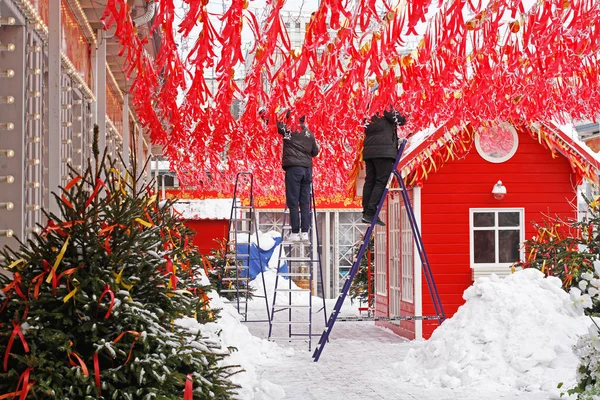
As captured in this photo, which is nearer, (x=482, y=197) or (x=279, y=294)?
(x=482, y=197)

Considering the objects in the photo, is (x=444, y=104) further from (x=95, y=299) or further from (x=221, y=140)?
(x=95, y=299)

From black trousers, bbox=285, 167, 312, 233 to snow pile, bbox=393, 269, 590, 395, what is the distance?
10.2 ft

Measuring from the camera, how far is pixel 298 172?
1194cm

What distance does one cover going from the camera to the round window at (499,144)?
13516 millimetres

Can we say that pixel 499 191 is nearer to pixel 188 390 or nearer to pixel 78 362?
pixel 188 390

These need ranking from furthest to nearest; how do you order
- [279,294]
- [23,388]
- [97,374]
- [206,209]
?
[206,209] → [279,294] → [97,374] → [23,388]

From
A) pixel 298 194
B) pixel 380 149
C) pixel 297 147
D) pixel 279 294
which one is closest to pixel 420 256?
pixel 380 149

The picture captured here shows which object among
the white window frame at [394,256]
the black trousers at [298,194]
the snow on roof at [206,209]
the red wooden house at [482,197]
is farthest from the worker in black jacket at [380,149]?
the snow on roof at [206,209]

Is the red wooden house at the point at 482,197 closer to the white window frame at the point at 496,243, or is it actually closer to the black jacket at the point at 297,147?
the white window frame at the point at 496,243

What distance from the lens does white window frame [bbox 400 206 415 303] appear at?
536 inches

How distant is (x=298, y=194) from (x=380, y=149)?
6.90 ft

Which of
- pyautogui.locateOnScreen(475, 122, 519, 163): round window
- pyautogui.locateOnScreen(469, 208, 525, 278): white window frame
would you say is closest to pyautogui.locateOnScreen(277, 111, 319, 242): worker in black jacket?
pyautogui.locateOnScreen(469, 208, 525, 278): white window frame

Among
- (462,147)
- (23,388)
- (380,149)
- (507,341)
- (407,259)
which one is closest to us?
(23,388)

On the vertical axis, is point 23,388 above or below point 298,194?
below
